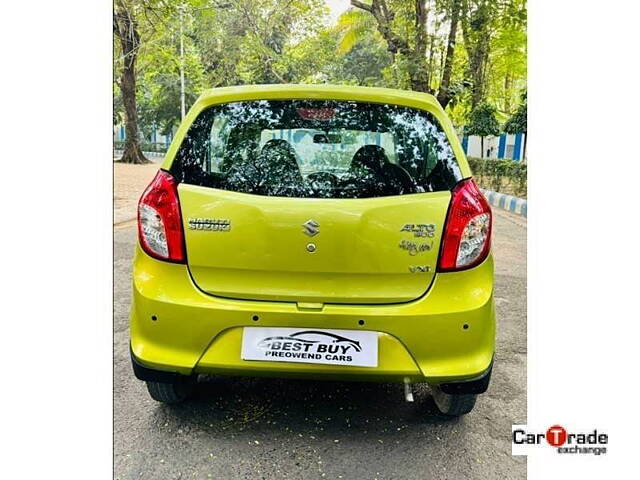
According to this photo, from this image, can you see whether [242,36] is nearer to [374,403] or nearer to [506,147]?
[506,147]

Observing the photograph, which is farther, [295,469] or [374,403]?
[374,403]

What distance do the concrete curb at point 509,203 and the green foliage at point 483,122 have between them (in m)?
1.16

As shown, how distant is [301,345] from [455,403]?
78 centimetres

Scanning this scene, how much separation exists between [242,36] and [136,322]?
21.0 ft

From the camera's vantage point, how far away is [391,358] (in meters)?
1.58

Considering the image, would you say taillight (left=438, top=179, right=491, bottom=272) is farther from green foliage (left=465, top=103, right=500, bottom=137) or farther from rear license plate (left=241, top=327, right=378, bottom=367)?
green foliage (left=465, top=103, right=500, bottom=137)

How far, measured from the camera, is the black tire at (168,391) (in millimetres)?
1927

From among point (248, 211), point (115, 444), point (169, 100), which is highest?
point (169, 100)

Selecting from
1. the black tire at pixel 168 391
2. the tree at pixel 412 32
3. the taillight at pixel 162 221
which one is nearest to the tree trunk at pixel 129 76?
the tree at pixel 412 32

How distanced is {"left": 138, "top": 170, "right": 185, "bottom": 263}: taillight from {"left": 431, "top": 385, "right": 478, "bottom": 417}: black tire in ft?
3.96

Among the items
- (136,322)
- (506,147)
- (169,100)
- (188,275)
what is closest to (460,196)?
(188,275)

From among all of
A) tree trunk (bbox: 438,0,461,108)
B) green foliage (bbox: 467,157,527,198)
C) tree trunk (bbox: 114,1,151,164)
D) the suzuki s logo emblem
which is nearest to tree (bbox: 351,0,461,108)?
tree trunk (bbox: 438,0,461,108)

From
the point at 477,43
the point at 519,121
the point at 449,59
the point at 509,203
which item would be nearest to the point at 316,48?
the point at 449,59

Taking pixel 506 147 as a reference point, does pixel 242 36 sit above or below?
above
